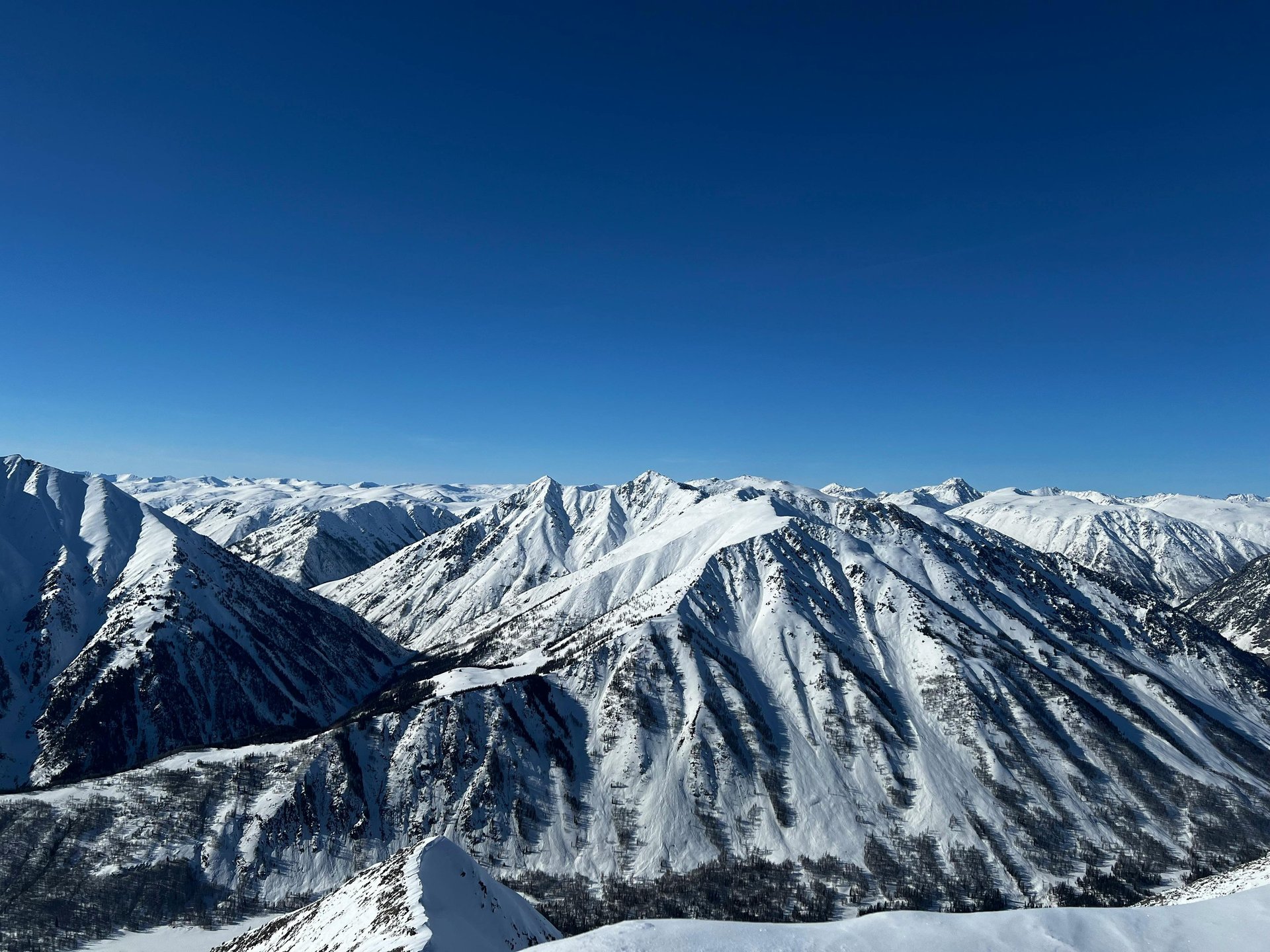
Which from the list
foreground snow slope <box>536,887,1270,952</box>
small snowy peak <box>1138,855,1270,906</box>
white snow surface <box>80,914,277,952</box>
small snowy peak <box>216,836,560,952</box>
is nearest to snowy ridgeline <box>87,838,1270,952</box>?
foreground snow slope <box>536,887,1270,952</box>

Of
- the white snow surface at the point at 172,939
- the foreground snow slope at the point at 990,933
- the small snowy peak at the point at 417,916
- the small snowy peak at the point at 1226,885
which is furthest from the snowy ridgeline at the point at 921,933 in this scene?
the white snow surface at the point at 172,939

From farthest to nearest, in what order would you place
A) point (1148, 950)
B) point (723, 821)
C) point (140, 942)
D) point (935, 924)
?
point (723, 821) < point (140, 942) < point (935, 924) < point (1148, 950)

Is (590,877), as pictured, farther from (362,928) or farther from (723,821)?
(362,928)

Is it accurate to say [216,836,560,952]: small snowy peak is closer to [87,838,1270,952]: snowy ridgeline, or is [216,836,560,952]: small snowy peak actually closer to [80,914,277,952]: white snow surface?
[87,838,1270,952]: snowy ridgeline

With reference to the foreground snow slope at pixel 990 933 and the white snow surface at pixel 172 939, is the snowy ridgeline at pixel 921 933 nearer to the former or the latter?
the foreground snow slope at pixel 990 933

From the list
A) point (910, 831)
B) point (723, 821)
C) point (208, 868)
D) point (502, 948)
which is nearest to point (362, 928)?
point (502, 948)

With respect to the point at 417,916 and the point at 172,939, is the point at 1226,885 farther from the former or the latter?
the point at 172,939
